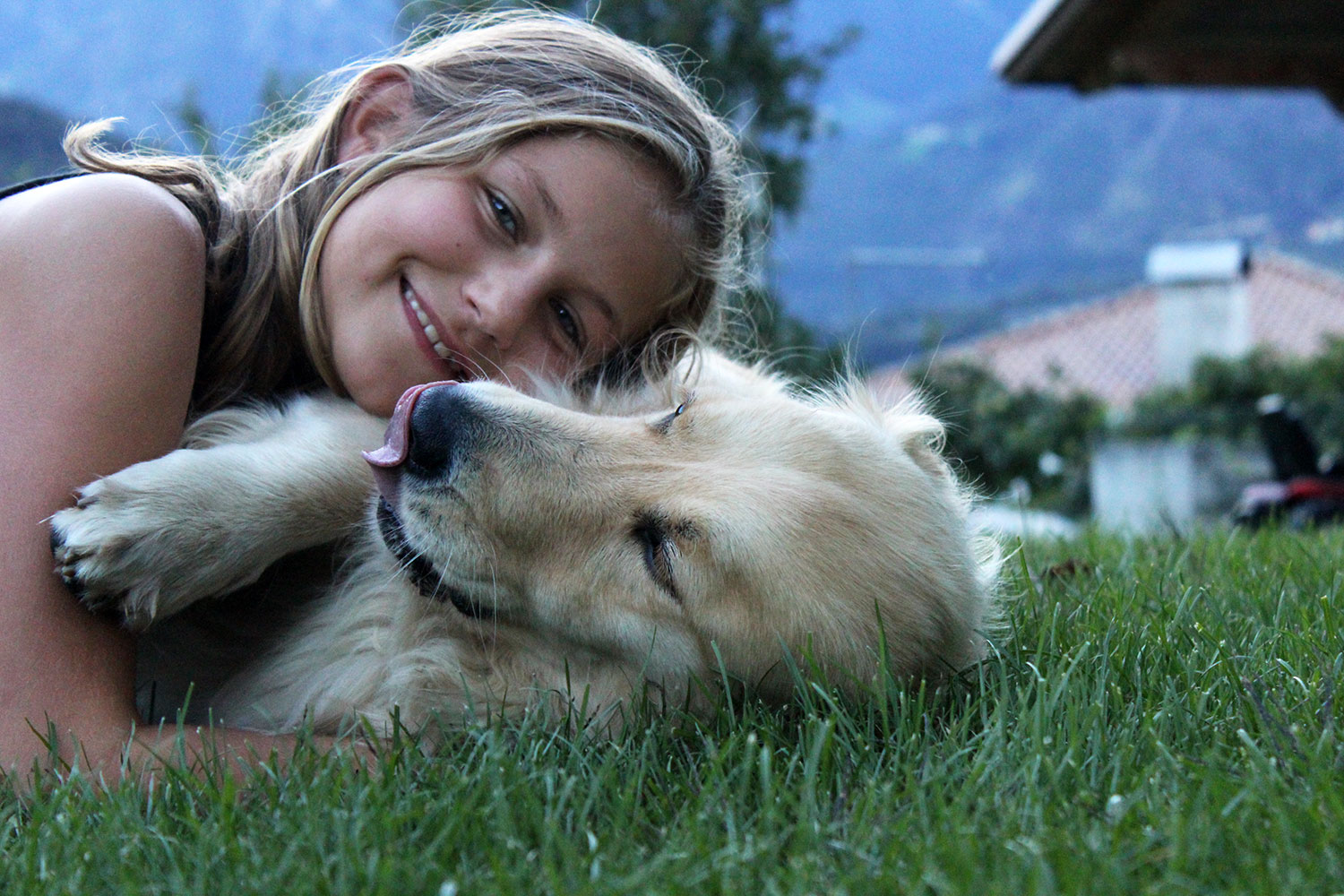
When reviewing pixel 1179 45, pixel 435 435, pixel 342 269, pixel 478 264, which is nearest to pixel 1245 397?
Answer: pixel 1179 45

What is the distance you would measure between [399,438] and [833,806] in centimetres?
97

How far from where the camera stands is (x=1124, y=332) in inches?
677

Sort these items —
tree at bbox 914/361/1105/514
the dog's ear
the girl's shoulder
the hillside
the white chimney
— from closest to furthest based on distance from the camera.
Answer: the girl's shoulder, the dog's ear, the hillside, tree at bbox 914/361/1105/514, the white chimney

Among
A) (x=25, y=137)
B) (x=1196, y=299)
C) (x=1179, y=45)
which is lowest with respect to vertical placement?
(x=1196, y=299)

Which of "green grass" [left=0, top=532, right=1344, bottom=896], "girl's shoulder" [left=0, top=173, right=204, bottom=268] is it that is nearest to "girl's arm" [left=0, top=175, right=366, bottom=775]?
"girl's shoulder" [left=0, top=173, right=204, bottom=268]

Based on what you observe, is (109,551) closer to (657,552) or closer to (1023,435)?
(657,552)

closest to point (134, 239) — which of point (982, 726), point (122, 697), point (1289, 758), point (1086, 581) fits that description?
point (122, 697)

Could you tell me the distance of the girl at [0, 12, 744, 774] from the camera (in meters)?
1.91

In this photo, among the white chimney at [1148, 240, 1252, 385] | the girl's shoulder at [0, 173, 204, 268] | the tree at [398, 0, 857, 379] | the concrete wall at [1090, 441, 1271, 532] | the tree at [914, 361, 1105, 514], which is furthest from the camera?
the white chimney at [1148, 240, 1252, 385]

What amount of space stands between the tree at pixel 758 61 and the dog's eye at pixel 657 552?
806 centimetres

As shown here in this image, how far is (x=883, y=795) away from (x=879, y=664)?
16.3 inches

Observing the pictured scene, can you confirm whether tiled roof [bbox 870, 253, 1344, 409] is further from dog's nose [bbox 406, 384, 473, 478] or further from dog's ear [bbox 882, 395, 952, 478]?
dog's nose [bbox 406, 384, 473, 478]

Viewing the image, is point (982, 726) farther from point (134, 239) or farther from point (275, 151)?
point (275, 151)

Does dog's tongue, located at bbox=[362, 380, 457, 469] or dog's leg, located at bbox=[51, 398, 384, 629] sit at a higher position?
dog's tongue, located at bbox=[362, 380, 457, 469]
